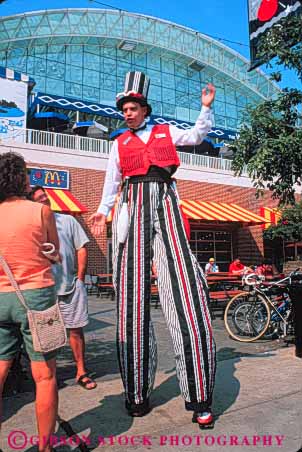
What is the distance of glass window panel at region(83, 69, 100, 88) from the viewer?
33.1 metres

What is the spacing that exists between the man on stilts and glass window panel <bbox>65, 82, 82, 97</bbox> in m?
31.2

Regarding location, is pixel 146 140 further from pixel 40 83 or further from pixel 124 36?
pixel 124 36

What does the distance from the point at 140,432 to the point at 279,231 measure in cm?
1753

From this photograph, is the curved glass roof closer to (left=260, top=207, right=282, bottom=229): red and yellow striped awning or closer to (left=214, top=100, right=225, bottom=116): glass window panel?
(left=214, top=100, right=225, bottom=116): glass window panel

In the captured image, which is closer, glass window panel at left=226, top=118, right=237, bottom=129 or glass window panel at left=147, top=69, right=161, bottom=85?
glass window panel at left=147, top=69, right=161, bottom=85

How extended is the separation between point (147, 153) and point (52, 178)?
514 inches

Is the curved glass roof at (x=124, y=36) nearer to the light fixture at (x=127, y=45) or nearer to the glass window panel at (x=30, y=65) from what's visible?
the light fixture at (x=127, y=45)

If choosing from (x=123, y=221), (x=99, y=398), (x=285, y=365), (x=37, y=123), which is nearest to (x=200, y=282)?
(x=123, y=221)

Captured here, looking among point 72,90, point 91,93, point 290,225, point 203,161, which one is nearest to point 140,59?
point 91,93

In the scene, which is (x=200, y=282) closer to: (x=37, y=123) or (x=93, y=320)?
(x=93, y=320)

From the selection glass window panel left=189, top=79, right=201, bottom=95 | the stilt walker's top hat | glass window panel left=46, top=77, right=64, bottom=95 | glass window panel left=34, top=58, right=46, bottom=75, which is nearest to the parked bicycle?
the stilt walker's top hat

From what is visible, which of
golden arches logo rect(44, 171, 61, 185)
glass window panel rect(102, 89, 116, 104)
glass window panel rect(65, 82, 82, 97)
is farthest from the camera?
glass window panel rect(102, 89, 116, 104)

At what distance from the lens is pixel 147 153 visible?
111 inches

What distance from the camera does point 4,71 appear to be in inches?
701
